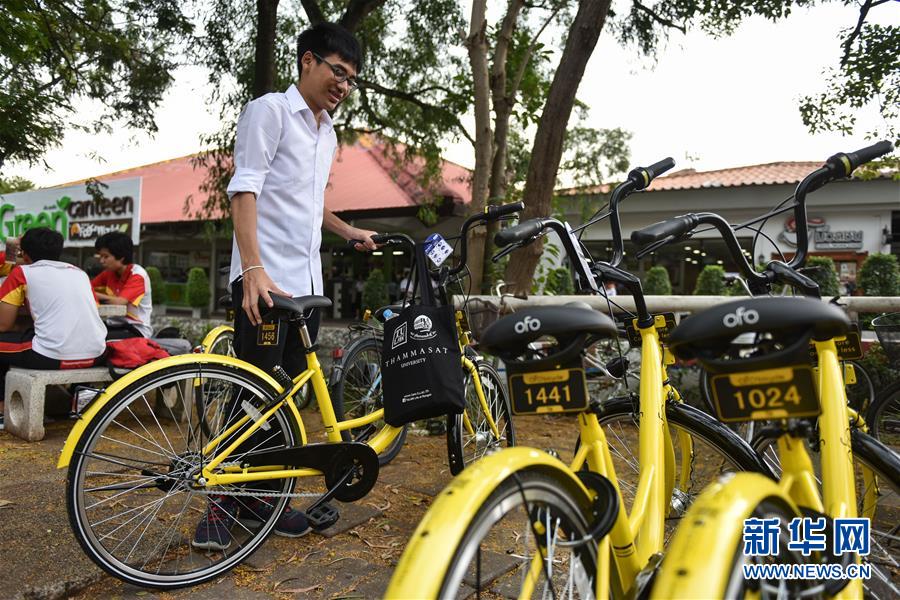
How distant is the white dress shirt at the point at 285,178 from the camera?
235 centimetres

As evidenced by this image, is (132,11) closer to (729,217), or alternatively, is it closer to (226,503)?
(226,503)

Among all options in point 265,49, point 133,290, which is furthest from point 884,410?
point 265,49

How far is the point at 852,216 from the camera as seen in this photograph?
13961 mm

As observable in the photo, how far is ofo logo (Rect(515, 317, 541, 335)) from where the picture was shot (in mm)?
1267

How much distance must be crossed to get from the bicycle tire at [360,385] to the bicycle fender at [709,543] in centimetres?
240

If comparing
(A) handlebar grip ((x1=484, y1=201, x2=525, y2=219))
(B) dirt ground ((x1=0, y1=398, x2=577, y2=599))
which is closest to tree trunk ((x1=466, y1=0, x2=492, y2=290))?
(B) dirt ground ((x1=0, y1=398, x2=577, y2=599))

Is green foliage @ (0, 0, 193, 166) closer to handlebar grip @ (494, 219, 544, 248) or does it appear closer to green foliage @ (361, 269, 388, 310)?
handlebar grip @ (494, 219, 544, 248)

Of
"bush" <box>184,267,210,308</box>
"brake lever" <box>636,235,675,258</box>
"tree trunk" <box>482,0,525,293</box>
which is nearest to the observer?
"brake lever" <box>636,235,675,258</box>

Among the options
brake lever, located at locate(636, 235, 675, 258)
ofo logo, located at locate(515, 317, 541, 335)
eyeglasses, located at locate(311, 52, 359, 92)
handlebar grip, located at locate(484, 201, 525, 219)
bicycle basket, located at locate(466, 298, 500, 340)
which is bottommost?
ofo logo, located at locate(515, 317, 541, 335)

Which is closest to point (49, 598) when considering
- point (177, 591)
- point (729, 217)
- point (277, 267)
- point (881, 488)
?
point (177, 591)

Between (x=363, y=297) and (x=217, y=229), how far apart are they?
6368mm

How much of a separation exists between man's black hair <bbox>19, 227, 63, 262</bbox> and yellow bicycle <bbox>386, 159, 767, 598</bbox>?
365 centimetres

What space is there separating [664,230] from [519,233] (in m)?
0.38

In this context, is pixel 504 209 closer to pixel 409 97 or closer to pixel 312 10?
pixel 312 10
